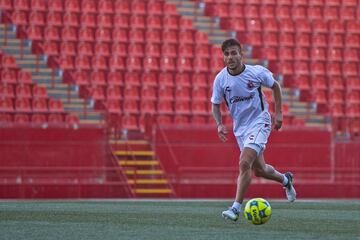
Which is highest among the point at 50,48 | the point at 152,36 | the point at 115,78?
Result: the point at 152,36

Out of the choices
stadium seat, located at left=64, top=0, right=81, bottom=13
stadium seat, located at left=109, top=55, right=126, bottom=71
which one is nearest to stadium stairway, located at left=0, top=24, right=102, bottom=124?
stadium seat, located at left=109, top=55, right=126, bottom=71

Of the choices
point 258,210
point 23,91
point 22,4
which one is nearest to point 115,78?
point 23,91

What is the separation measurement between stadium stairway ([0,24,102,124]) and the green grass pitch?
9.19 metres

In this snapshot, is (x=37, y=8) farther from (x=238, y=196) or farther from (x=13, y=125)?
(x=238, y=196)

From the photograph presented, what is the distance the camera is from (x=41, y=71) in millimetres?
22625

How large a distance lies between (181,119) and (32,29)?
4306 mm

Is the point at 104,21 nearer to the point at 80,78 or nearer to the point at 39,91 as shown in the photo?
the point at 80,78

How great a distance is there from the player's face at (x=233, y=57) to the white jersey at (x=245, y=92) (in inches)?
7.1

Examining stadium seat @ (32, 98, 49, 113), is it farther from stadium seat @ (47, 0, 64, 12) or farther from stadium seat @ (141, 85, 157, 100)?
stadium seat @ (47, 0, 64, 12)

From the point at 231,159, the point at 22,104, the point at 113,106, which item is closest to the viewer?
the point at 231,159

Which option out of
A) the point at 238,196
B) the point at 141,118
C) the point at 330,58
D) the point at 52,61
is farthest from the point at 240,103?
the point at 330,58

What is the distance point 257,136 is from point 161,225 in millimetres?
1346

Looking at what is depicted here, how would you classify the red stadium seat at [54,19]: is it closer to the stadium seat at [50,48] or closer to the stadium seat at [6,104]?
the stadium seat at [50,48]

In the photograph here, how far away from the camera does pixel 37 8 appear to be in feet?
76.7
